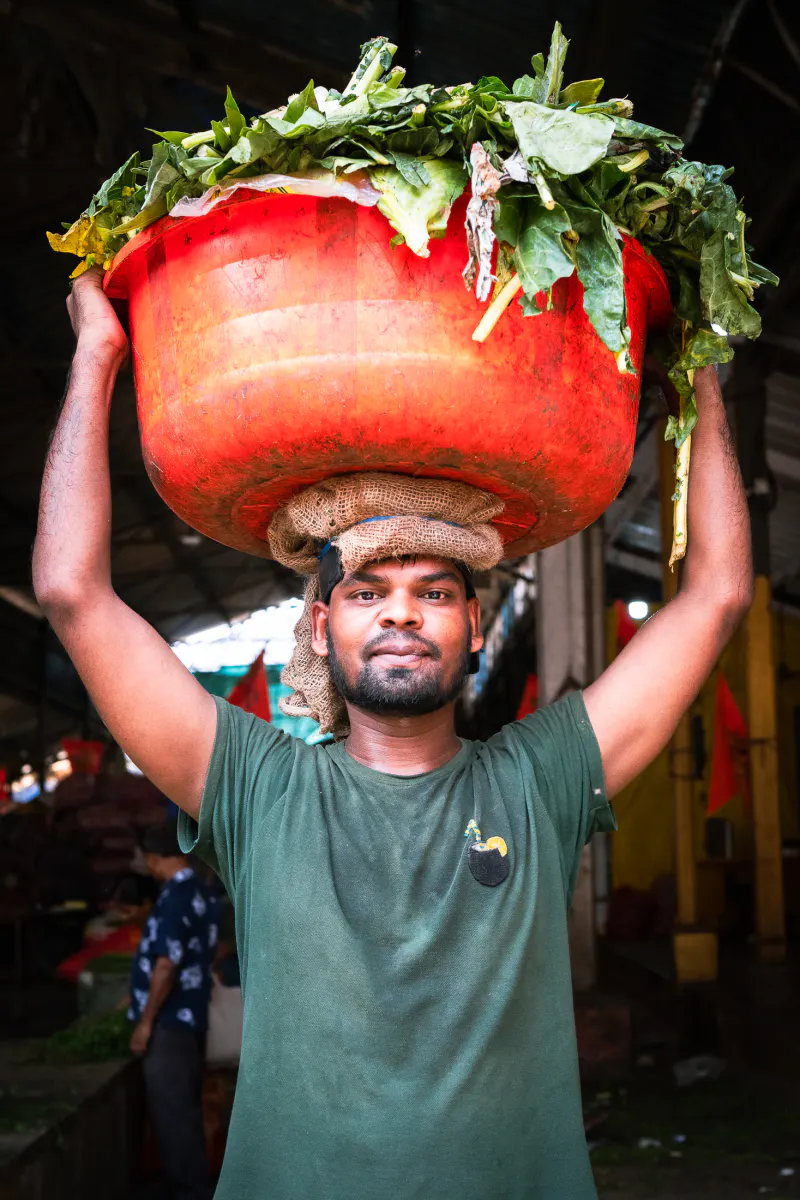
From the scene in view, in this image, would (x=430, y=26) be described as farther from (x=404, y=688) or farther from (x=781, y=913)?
(x=781, y=913)

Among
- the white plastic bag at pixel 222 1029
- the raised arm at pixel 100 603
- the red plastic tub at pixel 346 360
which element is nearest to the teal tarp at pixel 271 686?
the white plastic bag at pixel 222 1029

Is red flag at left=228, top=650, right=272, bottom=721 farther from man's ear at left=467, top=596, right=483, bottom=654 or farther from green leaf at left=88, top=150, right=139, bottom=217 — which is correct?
green leaf at left=88, top=150, right=139, bottom=217

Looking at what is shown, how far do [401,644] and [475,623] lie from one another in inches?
11.4

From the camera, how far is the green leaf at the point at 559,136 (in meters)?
1.53

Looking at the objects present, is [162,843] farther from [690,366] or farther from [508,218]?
[508,218]

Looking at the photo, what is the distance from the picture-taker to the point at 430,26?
4.89 m

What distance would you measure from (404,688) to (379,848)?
275 millimetres

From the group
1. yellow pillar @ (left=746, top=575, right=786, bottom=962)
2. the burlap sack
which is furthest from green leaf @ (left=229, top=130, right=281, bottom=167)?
yellow pillar @ (left=746, top=575, right=786, bottom=962)

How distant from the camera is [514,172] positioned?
1537mm

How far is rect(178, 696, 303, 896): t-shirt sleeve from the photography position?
2010mm

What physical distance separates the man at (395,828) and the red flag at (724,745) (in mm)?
6362

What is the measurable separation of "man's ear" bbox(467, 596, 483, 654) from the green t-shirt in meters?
0.26

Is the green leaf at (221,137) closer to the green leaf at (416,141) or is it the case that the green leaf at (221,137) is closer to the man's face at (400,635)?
the green leaf at (416,141)

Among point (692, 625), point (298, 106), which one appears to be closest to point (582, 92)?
point (298, 106)
